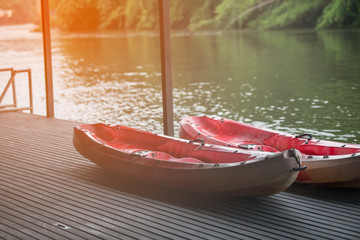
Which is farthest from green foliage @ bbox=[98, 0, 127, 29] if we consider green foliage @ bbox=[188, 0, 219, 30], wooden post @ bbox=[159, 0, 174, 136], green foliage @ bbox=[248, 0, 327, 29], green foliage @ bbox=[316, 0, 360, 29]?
wooden post @ bbox=[159, 0, 174, 136]

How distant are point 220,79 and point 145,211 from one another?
1214 cm

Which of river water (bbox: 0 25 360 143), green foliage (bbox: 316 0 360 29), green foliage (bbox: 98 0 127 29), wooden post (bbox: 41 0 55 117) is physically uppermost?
green foliage (bbox: 98 0 127 29)

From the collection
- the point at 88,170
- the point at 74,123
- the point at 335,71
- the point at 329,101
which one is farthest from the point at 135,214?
the point at 335,71

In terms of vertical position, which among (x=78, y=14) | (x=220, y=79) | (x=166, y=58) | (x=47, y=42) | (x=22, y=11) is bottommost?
(x=220, y=79)

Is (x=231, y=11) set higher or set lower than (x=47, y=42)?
higher

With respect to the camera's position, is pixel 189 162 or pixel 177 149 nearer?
pixel 189 162

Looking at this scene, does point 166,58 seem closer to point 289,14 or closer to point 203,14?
point 289,14

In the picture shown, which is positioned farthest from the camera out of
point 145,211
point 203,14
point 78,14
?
point 78,14

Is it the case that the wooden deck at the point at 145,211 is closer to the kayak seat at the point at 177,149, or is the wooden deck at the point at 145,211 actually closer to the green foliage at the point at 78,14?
the kayak seat at the point at 177,149

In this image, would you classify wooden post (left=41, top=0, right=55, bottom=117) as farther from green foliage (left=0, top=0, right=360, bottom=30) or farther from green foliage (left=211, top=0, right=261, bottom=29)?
green foliage (left=211, top=0, right=261, bottom=29)

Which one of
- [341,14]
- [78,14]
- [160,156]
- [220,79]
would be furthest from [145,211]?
[78,14]

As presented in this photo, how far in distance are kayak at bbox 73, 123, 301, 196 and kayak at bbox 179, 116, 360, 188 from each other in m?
0.31

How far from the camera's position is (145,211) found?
2.97 metres

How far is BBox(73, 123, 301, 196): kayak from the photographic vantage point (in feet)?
9.21
